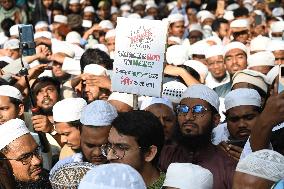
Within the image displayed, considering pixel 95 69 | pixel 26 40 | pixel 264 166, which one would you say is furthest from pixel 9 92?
pixel 264 166

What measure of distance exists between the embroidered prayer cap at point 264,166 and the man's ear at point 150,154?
0.80m

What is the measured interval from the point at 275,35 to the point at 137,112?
7.70m

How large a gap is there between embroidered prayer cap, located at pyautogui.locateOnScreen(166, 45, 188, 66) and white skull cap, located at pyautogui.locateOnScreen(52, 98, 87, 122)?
10.0 feet

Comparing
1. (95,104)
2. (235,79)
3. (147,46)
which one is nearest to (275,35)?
(235,79)

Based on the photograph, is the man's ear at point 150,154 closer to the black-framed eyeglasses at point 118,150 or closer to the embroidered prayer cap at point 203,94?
the black-framed eyeglasses at point 118,150

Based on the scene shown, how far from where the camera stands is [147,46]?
5797 mm

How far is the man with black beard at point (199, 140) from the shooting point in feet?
15.8

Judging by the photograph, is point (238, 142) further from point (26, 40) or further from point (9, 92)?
point (9, 92)

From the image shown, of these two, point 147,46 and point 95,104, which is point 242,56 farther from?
point 95,104

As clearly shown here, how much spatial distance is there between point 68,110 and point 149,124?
175 centimetres

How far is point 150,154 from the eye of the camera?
4.32 meters

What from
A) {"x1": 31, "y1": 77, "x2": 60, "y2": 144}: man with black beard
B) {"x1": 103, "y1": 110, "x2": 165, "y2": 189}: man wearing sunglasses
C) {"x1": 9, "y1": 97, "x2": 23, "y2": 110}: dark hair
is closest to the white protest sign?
{"x1": 9, "y1": 97, "x2": 23, "y2": 110}: dark hair

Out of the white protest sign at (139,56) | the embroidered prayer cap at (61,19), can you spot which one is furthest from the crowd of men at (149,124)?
the embroidered prayer cap at (61,19)

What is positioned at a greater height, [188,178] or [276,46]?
[188,178]
